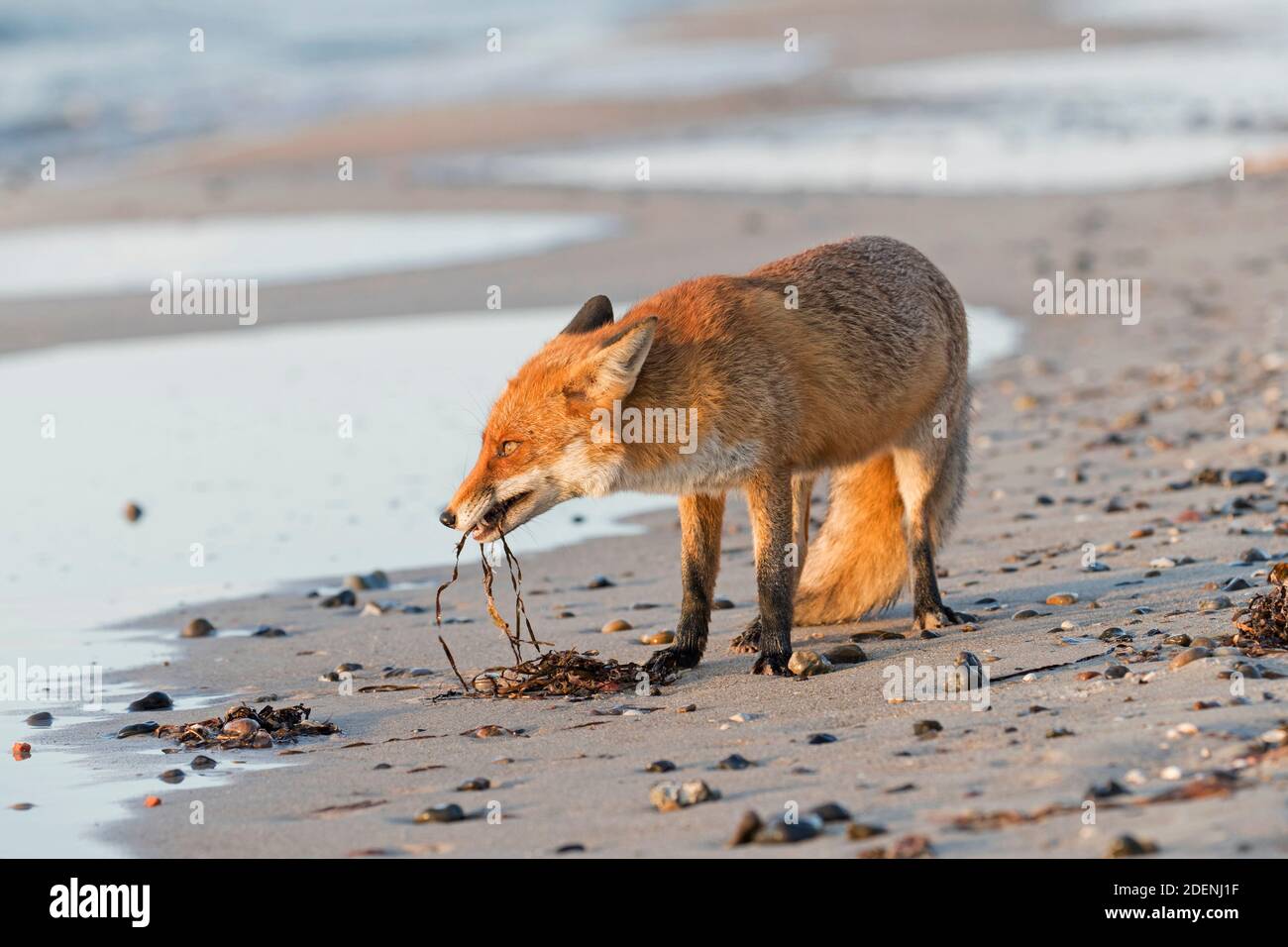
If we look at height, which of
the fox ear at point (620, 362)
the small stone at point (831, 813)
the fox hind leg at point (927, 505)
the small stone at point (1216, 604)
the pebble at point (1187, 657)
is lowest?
Result: the small stone at point (831, 813)

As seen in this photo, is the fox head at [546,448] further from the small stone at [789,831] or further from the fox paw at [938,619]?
the small stone at [789,831]

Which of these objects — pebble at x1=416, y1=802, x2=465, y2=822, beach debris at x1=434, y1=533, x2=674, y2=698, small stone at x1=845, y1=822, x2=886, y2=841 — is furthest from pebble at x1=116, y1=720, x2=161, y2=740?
small stone at x1=845, y1=822, x2=886, y2=841

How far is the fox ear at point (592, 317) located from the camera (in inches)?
319

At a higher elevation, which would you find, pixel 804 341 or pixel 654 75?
pixel 654 75

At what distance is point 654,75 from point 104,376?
95.3 ft

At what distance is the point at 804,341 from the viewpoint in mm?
7820

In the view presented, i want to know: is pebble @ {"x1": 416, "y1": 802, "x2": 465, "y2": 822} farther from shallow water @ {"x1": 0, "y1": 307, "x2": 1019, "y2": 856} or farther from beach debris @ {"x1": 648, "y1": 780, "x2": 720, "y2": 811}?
shallow water @ {"x1": 0, "y1": 307, "x2": 1019, "y2": 856}

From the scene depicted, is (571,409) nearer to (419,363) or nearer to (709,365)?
(709,365)

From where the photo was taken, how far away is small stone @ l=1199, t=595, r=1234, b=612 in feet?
24.8

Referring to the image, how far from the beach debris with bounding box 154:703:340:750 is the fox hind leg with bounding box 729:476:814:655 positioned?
2.05m

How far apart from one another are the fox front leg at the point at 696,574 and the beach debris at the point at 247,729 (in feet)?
5.18

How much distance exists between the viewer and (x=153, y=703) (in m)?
7.50

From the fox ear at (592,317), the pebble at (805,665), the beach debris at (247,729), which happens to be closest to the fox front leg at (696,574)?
the pebble at (805,665)

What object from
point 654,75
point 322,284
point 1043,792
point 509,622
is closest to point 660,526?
point 509,622
